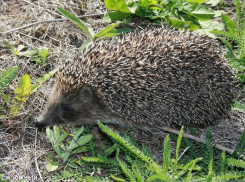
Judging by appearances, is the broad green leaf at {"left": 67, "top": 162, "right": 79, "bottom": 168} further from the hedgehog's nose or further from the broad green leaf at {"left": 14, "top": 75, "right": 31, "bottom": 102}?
the broad green leaf at {"left": 14, "top": 75, "right": 31, "bottom": 102}

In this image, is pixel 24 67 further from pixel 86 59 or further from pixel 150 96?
pixel 150 96

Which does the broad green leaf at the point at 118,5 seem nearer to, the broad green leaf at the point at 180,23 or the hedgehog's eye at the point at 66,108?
the broad green leaf at the point at 180,23

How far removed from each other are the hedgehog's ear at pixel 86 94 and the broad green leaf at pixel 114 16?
1599 millimetres

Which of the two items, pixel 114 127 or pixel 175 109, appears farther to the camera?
pixel 114 127

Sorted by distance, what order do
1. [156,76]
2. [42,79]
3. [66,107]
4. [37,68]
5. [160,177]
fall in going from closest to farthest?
[160,177] → [156,76] → [66,107] → [42,79] → [37,68]

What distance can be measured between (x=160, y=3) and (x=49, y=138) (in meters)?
2.81

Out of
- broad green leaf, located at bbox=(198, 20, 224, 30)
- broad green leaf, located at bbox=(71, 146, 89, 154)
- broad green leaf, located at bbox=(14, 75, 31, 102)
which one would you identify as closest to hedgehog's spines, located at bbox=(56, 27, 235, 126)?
broad green leaf, located at bbox=(14, 75, 31, 102)

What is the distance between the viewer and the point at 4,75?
15.7 feet

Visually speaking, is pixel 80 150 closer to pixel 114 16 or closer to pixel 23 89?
pixel 23 89

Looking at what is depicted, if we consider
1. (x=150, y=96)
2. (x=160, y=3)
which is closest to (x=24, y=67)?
(x=150, y=96)

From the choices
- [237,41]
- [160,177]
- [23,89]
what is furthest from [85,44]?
[160,177]

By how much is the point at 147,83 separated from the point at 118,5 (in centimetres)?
166

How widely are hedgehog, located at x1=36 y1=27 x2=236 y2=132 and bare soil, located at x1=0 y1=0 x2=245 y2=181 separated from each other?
0.87 ft

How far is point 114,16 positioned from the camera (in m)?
6.18
